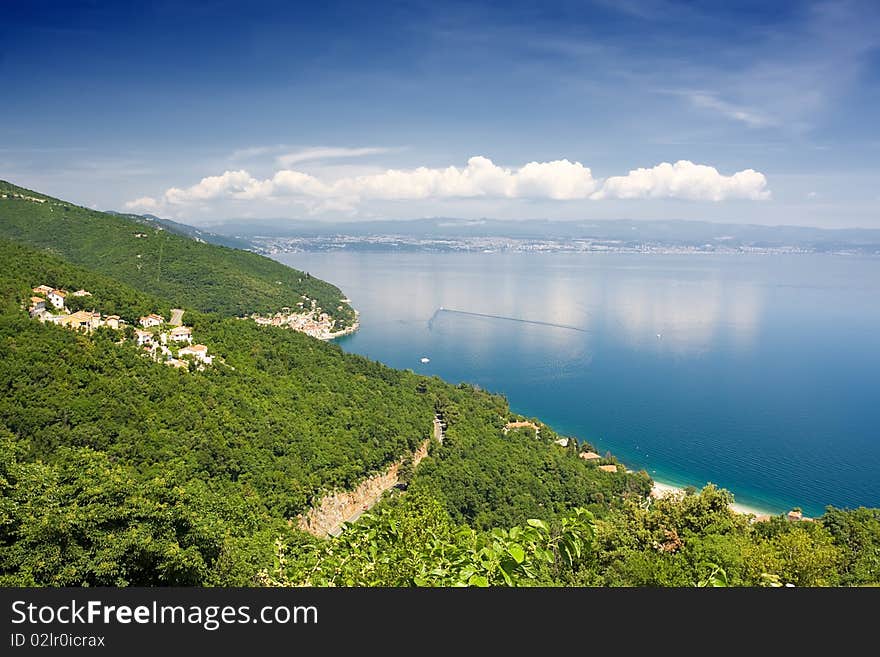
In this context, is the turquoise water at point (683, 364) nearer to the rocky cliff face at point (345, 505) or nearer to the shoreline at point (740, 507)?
the shoreline at point (740, 507)

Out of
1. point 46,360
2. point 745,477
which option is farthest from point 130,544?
point 745,477

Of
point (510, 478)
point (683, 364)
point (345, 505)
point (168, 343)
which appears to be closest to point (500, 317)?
point (683, 364)

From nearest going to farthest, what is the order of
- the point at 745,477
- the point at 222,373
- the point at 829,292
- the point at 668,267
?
the point at 222,373 → the point at 745,477 → the point at 829,292 → the point at 668,267

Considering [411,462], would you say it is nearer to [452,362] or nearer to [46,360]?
[46,360]

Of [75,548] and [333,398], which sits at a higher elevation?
[75,548]

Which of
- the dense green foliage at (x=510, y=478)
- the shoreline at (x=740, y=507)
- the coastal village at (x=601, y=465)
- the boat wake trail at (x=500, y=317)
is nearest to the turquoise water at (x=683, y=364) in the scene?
the boat wake trail at (x=500, y=317)

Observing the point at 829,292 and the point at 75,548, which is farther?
the point at 829,292
